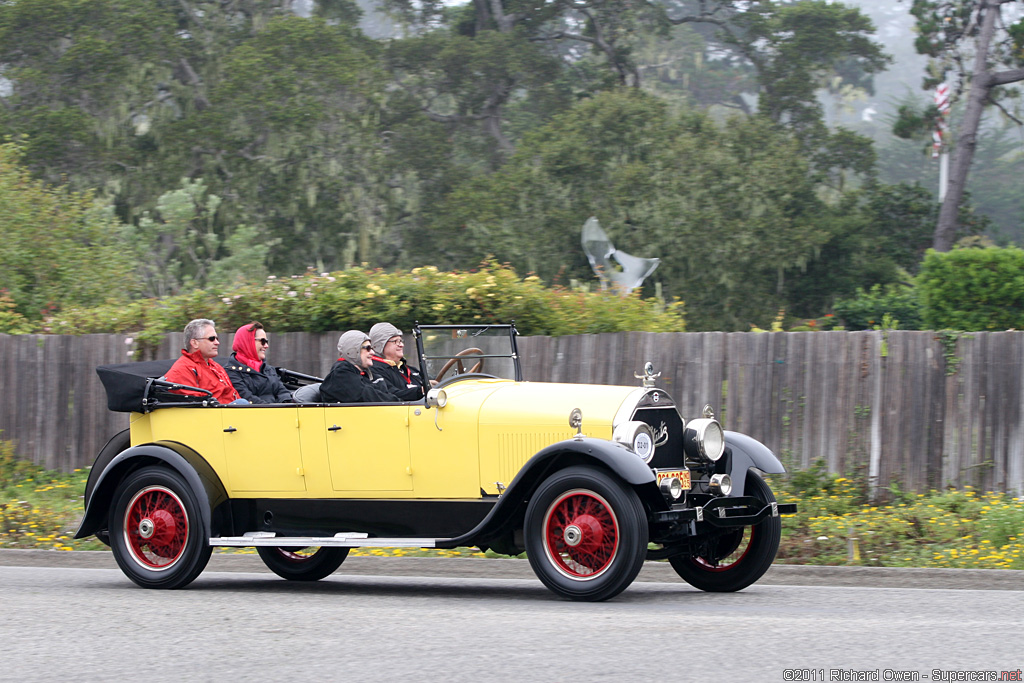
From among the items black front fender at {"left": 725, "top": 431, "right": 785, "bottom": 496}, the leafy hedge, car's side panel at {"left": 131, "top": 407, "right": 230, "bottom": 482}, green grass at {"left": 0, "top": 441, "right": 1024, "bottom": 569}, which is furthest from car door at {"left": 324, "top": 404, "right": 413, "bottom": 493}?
the leafy hedge

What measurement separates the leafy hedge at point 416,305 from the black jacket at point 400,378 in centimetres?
393

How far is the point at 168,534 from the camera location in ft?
27.3

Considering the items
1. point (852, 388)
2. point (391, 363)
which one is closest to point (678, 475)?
point (391, 363)

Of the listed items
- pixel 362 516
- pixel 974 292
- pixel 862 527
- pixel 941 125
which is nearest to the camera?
pixel 362 516

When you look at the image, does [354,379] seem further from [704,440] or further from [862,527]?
[862,527]

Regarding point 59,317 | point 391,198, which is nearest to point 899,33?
point 391,198

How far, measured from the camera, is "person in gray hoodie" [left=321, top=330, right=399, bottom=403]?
26.7 ft

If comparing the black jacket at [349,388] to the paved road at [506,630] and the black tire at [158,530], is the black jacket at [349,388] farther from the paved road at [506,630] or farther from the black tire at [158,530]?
the paved road at [506,630]

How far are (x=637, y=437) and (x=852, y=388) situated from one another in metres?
4.76

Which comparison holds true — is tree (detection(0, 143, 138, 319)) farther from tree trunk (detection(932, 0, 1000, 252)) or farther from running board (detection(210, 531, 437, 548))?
tree trunk (detection(932, 0, 1000, 252))

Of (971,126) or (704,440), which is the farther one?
(971,126)

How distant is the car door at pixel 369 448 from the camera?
25.9ft

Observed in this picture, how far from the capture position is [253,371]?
30.9 feet

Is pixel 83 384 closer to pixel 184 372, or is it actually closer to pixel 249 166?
pixel 184 372
